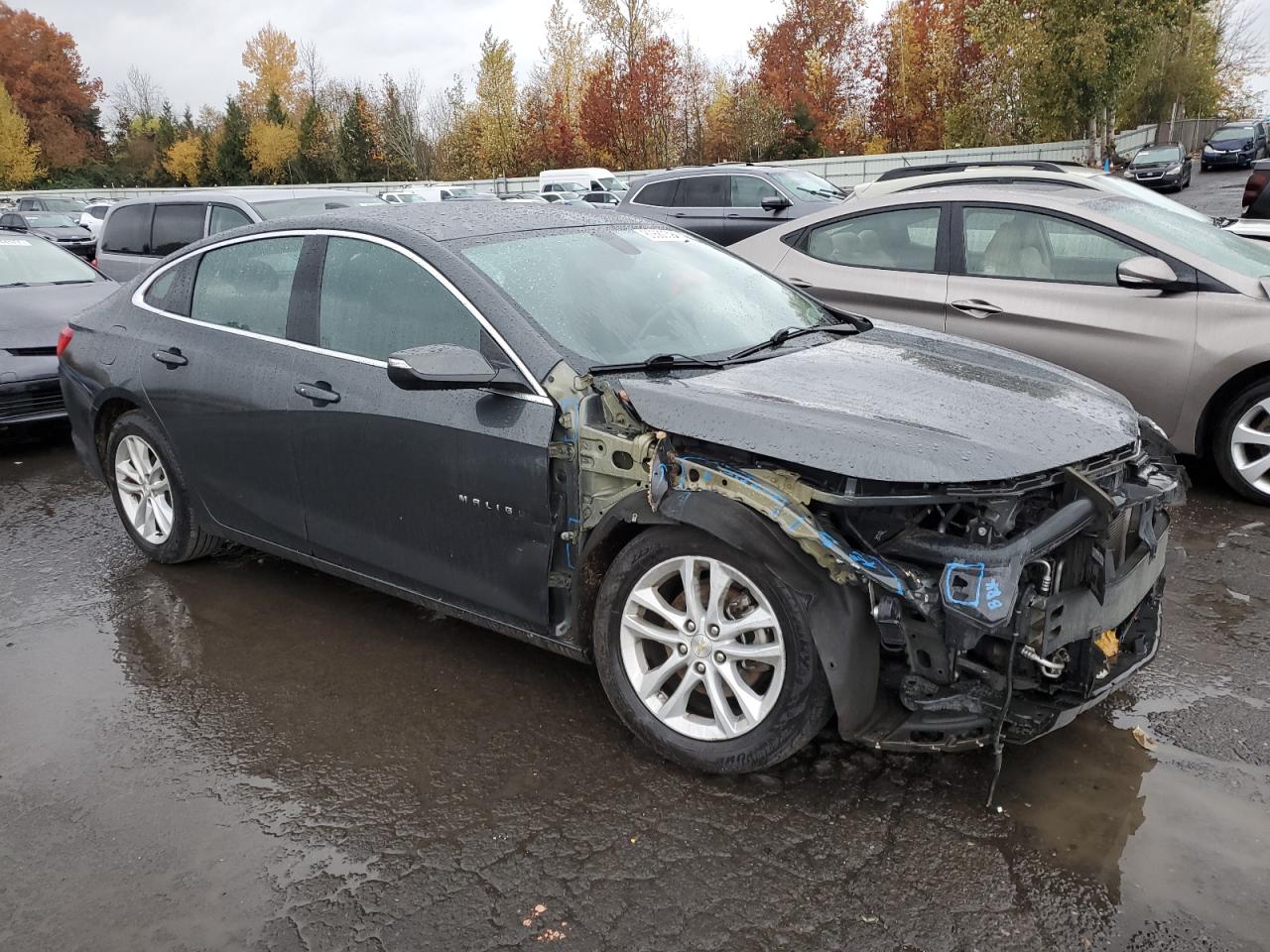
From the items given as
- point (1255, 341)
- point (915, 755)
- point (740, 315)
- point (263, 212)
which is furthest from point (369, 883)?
point (263, 212)

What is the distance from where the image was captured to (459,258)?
3748mm

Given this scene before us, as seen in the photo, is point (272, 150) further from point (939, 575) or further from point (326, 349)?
point (939, 575)

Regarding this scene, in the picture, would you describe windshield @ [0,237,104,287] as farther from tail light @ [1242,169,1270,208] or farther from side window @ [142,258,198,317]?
tail light @ [1242,169,1270,208]

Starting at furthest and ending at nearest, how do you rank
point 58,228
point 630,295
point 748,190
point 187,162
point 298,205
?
point 187,162, point 58,228, point 748,190, point 298,205, point 630,295

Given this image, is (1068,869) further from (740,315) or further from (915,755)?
(740,315)

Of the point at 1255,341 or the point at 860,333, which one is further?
the point at 1255,341

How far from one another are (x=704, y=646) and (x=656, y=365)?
0.97 metres

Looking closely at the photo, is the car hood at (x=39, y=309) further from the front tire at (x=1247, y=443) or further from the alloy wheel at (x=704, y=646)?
the front tire at (x=1247, y=443)

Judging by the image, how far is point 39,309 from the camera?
26.3 ft

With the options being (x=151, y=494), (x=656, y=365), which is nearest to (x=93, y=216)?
(x=151, y=494)

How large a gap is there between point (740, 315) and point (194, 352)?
2406 millimetres

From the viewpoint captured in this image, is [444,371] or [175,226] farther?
[175,226]

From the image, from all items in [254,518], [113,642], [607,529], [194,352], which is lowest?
[113,642]

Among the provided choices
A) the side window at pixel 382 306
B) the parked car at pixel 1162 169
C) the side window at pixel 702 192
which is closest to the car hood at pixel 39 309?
the side window at pixel 382 306
